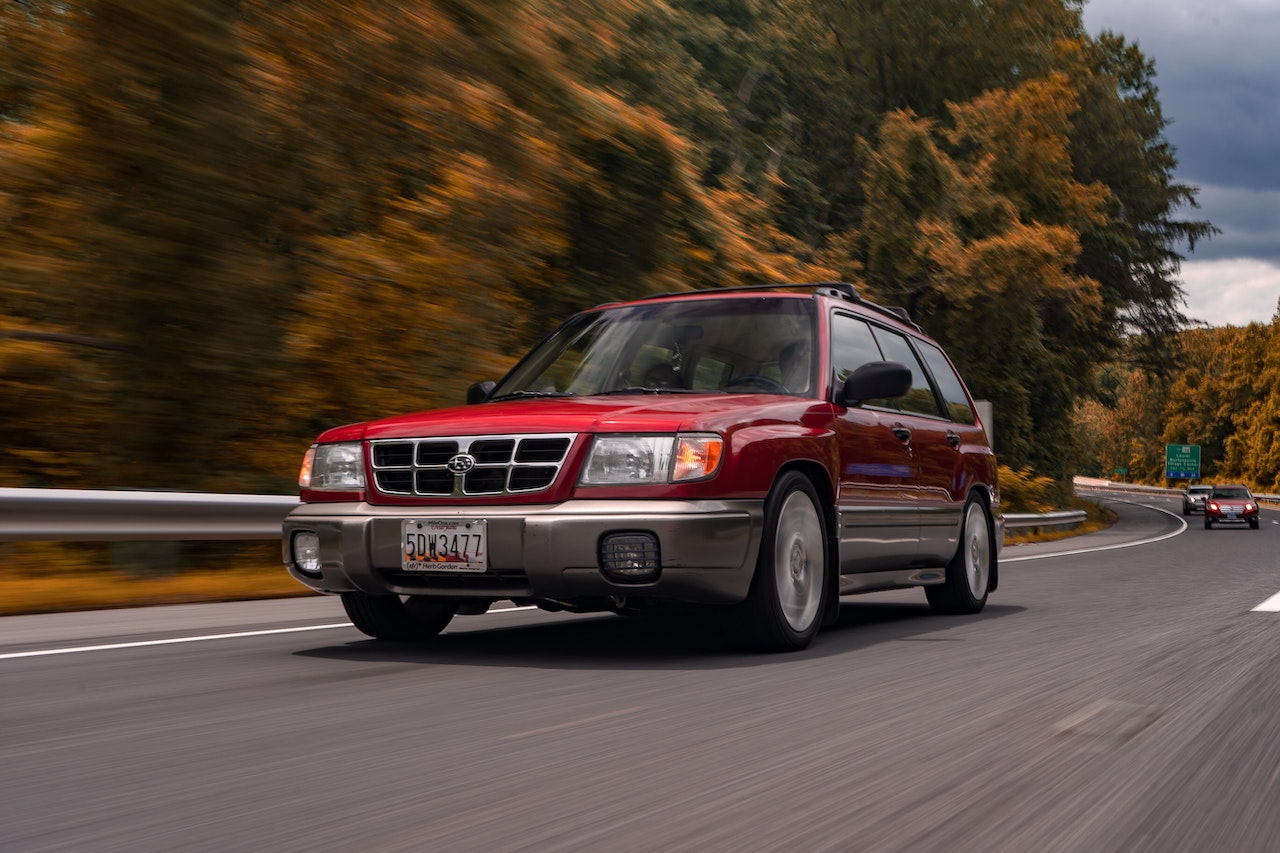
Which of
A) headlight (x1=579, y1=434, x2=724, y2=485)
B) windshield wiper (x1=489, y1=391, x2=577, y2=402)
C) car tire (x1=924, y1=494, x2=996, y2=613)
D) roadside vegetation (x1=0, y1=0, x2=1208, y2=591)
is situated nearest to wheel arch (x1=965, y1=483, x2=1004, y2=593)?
car tire (x1=924, y1=494, x2=996, y2=613)

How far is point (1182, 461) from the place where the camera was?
10725 cm

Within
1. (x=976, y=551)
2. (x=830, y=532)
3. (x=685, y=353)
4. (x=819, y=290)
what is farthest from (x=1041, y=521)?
(x=830, y=532)

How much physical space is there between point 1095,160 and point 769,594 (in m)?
36.5

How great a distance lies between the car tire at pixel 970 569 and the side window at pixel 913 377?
80cm

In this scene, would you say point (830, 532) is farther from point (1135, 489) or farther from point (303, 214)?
point (1135, 489)

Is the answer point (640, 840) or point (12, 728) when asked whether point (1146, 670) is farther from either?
point (12, 728)

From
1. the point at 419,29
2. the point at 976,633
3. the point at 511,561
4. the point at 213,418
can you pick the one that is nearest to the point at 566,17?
the point at 419,29

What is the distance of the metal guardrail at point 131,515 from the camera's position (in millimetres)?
8203

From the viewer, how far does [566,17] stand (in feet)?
52.3

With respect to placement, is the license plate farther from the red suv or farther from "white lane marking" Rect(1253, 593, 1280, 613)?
"white lane marking" Rect(1253, 593, 1280, 613)

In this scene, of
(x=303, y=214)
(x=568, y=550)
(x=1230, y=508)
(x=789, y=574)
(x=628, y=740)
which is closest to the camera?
(x=628, y=740)

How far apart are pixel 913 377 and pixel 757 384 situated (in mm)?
1636

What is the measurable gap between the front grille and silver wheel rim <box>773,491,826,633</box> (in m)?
1.06

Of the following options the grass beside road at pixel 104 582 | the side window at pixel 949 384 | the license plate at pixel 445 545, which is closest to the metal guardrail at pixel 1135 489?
the side window at pixel 949 384
